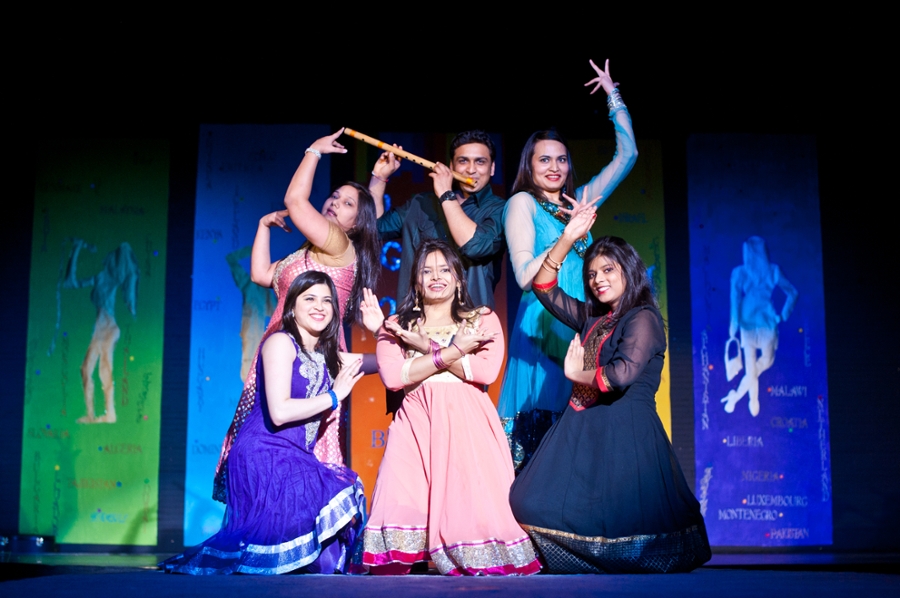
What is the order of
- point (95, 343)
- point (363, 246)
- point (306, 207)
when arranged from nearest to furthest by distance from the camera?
point (306, 207)
point (363, 246)
point (95, 343)

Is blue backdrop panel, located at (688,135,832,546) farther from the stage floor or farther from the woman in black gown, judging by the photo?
the stage floor

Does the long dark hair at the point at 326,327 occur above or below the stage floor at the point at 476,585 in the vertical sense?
above

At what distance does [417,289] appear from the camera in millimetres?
2869

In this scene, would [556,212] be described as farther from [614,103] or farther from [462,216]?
[614,103]

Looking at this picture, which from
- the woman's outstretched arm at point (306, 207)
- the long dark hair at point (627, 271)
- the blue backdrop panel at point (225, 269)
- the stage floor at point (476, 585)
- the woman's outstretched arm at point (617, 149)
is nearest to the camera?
the stage floor at point (476, 585)

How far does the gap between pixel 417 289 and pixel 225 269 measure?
1.80 m

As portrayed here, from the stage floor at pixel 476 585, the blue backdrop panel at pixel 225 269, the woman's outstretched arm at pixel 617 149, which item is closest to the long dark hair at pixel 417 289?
the woman's outstretched arm at pixel 617 149

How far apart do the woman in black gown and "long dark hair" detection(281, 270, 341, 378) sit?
2.41 feet

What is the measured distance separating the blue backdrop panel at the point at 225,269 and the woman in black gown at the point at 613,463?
2.06 metres

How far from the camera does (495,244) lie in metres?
3.12

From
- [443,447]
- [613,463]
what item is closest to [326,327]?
[443,447]

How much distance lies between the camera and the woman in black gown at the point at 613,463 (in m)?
2.41

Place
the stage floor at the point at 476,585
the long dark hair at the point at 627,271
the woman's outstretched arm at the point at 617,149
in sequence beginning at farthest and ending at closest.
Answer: the woman's outstretched arm at the point at 617,149
the long dark hair at the point at 627,271
the stage floor at the point at 476,585

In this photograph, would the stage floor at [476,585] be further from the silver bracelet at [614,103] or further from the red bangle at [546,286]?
the silver bracelet at [614,103]
